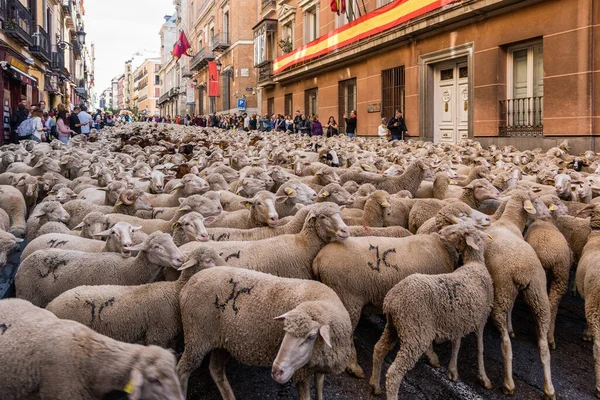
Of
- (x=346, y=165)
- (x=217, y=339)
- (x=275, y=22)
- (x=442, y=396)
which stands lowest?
(x=442, y=396)

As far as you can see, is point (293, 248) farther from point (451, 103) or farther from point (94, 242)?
point (451, 103)

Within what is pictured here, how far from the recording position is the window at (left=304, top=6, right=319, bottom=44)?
2838 centimetres

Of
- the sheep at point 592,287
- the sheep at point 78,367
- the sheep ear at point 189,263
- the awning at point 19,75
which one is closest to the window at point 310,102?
the awning at point 19,75

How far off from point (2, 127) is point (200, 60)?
39.6 m

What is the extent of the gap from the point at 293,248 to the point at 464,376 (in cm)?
153

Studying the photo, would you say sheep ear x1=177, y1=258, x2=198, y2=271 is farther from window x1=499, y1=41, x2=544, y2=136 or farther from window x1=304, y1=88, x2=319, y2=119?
window x1=304, y1=88, x2=319, y2=119

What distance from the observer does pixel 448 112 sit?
682 inches

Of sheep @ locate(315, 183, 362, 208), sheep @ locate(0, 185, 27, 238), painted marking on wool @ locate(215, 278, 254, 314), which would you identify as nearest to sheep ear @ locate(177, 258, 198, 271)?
painted marking on wool @ locate(215, 278, 254, 314)

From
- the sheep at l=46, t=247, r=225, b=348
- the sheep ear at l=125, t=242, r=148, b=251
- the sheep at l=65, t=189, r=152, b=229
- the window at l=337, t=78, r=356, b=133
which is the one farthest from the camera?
the window at l=337, t=78, r=356, b=133

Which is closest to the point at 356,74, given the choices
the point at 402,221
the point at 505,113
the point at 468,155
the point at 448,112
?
the point at 448,112

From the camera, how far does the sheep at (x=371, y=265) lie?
13.1 ft

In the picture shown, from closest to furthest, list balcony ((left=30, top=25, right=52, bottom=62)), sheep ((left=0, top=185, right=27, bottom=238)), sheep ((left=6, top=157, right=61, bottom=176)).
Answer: sheep ((left=0, top=185, right=27, bottom=238))
sheep ((left=6, top=157, right=61, bottom=176))
balcony ((left=30, top=25, right=52, bottom=62))

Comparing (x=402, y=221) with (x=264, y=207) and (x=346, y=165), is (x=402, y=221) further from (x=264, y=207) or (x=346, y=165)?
(x=346, y=165)

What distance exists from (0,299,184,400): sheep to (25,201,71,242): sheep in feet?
10.7
